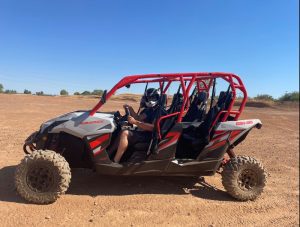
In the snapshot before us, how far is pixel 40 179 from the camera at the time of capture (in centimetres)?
542

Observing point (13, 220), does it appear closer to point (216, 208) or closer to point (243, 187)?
point (216, 208)

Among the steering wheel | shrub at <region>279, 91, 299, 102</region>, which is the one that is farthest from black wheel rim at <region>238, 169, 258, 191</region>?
shrub at <region>279, 91, 299, 102</region>

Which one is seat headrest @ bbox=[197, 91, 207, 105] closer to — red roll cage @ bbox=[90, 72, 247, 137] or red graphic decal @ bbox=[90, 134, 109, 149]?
red roll cage @ bbox=[90, 72, 247, 137]

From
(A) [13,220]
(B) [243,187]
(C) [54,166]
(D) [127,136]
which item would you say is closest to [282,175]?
(B) [243,187]

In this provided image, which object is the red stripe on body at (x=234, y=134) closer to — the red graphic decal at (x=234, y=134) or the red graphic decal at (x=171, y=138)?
the red graphic decal at (x=234, y=134)

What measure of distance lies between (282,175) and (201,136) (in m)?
2.71

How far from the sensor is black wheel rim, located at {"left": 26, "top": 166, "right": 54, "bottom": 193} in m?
5.34

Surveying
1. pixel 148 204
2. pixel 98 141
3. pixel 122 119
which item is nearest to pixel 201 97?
pixel 122 119

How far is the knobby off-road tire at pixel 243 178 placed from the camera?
6.04 m

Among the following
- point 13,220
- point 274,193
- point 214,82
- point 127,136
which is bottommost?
point 13,220

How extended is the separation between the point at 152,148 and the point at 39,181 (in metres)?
1.72

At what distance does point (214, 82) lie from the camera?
639 cm

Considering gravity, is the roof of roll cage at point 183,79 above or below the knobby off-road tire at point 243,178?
above

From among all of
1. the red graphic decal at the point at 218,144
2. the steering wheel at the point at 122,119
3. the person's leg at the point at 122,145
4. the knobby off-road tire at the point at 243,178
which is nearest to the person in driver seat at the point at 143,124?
the person's leg at the point at 122,145
